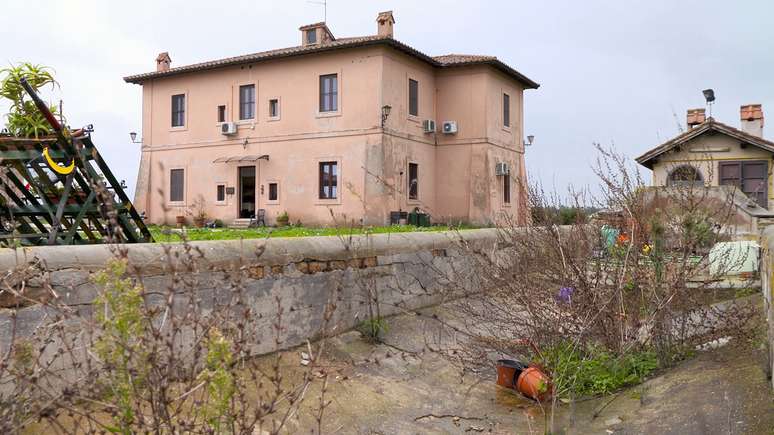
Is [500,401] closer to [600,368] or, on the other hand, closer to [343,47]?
[600,368]

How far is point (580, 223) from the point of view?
272 inches

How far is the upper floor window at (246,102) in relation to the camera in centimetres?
2406

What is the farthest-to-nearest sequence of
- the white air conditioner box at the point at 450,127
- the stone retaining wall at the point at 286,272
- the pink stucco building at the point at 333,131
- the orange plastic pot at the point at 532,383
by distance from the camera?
1. the white air conditioner box at the point at 450,127
2. the pink stucco building at the point at 333,131
3. the orange plastic pot at the point at 532,383
4. the stone retaining wall at the point at 286,272

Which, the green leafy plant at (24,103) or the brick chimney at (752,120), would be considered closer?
the green leafy plant at (24,103)

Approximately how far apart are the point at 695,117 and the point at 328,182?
14.4 m

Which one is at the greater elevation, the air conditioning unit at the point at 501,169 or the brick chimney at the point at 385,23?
the brick chimney at the point at 385,23

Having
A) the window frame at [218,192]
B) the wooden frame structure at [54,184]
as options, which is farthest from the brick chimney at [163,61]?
the wooden frame structure at [54,184]

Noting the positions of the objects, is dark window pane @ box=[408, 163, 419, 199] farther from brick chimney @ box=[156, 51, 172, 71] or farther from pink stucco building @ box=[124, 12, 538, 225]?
brick chimney @ box=[156, 51, 172, 71]

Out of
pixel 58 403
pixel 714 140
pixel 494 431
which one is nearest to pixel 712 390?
pixel 494 431

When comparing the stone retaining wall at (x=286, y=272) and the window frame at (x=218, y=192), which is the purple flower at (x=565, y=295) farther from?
the window frame at (x=218, y=192)

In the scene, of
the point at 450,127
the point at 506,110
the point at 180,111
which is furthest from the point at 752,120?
→ the point at 180,111

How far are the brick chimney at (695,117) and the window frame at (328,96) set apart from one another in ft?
44.4

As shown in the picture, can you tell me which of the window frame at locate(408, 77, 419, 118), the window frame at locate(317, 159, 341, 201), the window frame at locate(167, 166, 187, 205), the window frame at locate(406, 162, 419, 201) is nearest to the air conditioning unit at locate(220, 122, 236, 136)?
the window frame at locate(167, 166, 187, 205)

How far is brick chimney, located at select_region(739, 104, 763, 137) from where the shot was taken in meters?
23.9
